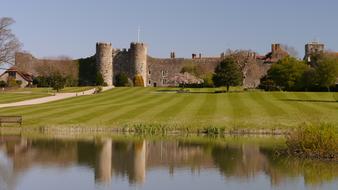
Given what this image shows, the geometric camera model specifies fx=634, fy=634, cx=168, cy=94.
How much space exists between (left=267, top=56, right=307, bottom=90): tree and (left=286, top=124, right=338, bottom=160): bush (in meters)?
48.9

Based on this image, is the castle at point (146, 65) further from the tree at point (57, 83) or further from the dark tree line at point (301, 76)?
the tree at point (57, 83)

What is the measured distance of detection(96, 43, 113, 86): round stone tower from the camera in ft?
308

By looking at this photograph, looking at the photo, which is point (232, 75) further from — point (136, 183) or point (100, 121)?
point (136, 183)

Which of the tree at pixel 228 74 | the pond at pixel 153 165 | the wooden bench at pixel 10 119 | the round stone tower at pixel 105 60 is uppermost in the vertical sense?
the round stone tower at pixel 105 60

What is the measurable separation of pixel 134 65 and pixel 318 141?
237ft

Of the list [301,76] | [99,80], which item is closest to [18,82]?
[99,80]

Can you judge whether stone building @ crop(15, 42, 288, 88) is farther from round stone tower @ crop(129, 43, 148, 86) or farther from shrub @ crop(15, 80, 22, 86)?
shrub @ crop(15, 80, 22, 86)

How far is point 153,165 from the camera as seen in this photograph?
2373 centimetres

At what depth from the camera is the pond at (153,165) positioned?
767 inches

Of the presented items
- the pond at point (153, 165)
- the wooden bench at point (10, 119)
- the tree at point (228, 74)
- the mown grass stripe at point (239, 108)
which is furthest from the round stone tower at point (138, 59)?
the pond at point (153, 165)

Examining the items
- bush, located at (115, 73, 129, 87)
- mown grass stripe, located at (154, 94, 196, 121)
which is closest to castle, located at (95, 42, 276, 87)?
bush, located at (115, 73, 129, 87)

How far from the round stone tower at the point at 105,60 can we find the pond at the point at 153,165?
61.7 m

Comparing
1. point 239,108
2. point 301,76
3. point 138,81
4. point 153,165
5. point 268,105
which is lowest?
point 153,165

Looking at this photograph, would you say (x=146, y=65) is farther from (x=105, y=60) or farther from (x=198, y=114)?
(x=198, y=114)
